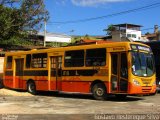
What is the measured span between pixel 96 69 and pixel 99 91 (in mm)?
1081

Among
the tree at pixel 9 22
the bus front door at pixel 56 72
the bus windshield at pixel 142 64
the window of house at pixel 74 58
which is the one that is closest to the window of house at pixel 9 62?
the tree at pixel 9 22

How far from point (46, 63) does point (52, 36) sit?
5517 centimetres

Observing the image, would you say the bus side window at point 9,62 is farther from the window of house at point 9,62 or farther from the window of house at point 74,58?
the window of house at point 74,58

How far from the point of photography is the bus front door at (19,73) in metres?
24.8

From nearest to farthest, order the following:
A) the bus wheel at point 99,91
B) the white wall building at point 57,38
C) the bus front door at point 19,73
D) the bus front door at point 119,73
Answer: the bus front door at point 119,73, the bus wheel at point 99,91, the bus front door at point 19,73, the white wall building at point 57,38

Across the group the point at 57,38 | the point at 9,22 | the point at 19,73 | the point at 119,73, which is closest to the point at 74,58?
the point at 119,73

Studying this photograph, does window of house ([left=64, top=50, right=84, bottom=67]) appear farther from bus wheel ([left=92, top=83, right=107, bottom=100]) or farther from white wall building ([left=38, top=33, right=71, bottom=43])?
white wall building ([left=38, top=33, right=71, bottom=43])

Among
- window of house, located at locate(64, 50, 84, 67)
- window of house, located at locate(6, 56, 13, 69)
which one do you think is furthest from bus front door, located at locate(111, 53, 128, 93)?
window of house, located at locate(6, 56, 13, 69)

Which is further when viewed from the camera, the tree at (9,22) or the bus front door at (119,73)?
the tree at (9,22)

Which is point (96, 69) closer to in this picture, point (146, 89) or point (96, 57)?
point (96, 57)

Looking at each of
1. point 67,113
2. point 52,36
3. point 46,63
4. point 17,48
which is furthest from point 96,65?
point 52,36

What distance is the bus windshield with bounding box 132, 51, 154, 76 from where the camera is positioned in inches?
714

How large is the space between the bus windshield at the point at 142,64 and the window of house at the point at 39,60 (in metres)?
6.22

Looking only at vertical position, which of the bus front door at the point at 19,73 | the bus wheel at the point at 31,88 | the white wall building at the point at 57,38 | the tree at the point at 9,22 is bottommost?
the bus wheel at the point at 31,88
